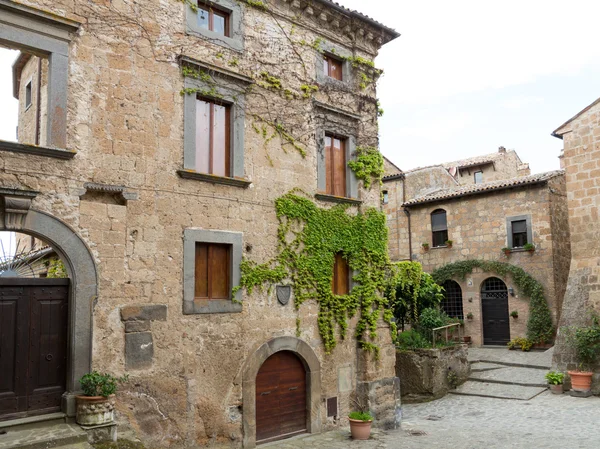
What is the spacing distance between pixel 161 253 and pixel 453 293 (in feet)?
57.3

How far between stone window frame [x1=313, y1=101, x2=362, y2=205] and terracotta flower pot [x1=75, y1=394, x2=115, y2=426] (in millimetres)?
6237

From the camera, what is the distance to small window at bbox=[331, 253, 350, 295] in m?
12.3

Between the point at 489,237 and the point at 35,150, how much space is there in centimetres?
1922

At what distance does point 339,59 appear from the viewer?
1307cm

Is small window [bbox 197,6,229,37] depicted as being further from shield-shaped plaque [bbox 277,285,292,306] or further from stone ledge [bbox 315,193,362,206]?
shield-shaped plaque [bbox 277,285,292,306]

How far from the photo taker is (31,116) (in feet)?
32.6

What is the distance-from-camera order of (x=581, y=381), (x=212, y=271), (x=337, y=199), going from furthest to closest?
(x=581, y=381), (x=337, y=199), (x=212, y=271)

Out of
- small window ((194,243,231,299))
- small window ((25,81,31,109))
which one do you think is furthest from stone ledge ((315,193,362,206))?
small window ((25,81,31,109))

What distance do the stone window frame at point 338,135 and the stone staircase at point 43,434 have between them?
22.1ft

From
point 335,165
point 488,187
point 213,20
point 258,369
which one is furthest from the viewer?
point 488,187

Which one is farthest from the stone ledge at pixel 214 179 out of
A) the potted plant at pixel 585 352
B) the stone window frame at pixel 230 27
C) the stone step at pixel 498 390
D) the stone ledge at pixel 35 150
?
the potted plant at pixel 585 352

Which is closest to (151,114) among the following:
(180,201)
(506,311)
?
(180,201)

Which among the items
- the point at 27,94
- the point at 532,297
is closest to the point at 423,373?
the point at 532,297

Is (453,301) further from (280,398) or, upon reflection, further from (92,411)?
(92,411)
